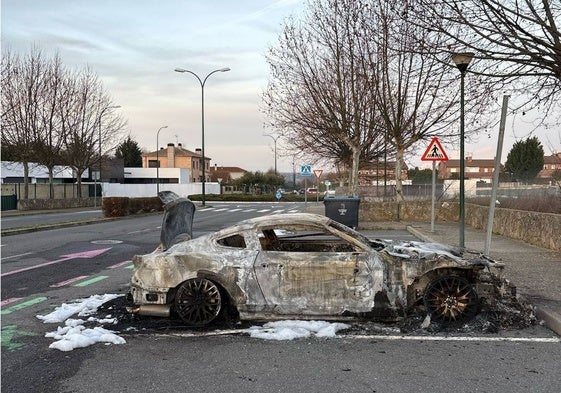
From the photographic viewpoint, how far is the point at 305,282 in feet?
18.6

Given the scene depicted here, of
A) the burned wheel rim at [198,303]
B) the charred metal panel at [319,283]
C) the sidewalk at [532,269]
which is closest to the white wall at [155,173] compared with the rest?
the sidewalk at [532,269]

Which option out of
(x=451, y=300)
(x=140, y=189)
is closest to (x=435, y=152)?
(x=451, y=300)

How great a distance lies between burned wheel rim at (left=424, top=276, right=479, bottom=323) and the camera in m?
5.72

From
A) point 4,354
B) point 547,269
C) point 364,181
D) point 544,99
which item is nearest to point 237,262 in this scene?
point 4,354

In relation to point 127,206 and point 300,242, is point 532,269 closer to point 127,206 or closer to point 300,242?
point 300,242

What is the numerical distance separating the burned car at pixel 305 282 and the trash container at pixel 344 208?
11177 mm

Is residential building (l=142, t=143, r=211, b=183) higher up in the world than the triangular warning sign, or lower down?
higher up

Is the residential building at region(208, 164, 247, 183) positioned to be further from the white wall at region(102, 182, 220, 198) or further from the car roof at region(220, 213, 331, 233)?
the car roof at region(220, 213, 331, 233)

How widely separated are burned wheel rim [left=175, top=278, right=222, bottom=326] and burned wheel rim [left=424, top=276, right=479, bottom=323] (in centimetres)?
242

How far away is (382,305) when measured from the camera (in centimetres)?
563

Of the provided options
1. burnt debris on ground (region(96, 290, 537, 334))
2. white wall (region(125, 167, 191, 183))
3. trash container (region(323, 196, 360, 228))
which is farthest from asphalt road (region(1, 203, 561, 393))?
white wall (region(125, 167, 191, 183))

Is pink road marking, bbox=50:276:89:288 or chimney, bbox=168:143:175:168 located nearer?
pink road marking, bbox=50:276:89:288

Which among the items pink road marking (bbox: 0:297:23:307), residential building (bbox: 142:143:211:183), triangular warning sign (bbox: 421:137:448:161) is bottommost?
pink road marking (bbox: 0:297:23:307)

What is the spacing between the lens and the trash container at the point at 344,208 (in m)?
17.2
